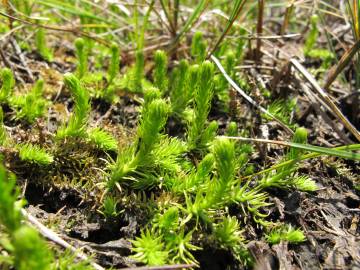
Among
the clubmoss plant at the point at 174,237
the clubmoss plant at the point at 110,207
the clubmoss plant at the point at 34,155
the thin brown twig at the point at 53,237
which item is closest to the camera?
the thin brown twig at the point at 53,237

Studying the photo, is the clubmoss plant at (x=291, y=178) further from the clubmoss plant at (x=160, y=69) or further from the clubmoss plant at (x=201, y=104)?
the clubmoss plant at (x=160, y=69)

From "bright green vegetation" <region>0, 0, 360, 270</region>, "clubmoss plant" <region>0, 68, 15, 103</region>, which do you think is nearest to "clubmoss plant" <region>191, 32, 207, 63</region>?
"bright green vegetation" <region>0, 0, 360, 270</region>

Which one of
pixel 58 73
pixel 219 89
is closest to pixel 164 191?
pixel 219 89

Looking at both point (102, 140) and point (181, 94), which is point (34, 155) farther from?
point (181, 94)

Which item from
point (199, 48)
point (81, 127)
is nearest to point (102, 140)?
point (81, 127)

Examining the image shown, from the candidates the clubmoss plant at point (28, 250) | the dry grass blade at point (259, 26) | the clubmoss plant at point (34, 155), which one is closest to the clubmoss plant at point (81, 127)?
the clubmoss plant at point (34, 155)

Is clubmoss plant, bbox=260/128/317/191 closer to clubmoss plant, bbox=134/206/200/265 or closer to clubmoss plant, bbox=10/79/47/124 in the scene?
clubmoss plant, bbox=134/206/200/265

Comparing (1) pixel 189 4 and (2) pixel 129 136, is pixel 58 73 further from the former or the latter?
(1) pixel 189 4

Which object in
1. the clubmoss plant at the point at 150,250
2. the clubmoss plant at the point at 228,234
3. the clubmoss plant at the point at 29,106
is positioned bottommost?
the clubmoss plant at the point at 150,250
